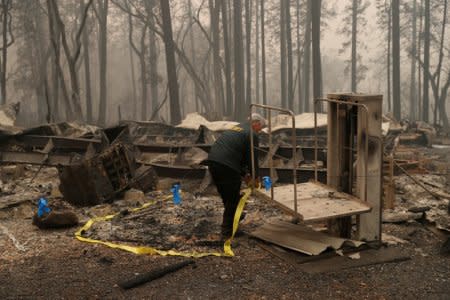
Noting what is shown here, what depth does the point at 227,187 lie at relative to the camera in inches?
327

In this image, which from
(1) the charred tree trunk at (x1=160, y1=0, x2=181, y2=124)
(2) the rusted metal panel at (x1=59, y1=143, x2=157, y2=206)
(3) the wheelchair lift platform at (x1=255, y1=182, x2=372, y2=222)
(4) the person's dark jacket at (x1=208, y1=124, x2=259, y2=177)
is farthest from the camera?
(1) the charred tree trunk at (x1=160, y1=0, x2=181, y2=124)

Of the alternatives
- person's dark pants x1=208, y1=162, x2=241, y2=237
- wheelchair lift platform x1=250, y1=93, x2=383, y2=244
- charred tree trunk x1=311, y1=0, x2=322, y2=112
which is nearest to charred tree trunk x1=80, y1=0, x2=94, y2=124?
charred tree trunk x1=311, y1=0, x2=322, y2=112

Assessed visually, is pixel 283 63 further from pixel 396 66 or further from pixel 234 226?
pixel 234 226

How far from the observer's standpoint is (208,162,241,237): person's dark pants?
826 centimetres

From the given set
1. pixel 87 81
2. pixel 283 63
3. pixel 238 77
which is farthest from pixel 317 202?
pixel 283 63

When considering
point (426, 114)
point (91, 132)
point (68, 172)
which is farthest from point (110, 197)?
point (426, 114)

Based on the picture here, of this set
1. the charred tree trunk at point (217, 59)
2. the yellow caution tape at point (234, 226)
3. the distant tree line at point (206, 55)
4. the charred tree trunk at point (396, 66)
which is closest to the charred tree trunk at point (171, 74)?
the distant tree line at point (206, 55)

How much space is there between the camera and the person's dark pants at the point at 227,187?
27.1 feet

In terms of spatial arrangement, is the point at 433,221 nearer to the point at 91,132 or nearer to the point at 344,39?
the point at 91,132

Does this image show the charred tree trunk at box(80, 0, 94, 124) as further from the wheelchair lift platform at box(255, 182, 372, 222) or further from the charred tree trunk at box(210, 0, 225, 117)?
the wheelchair lift platform at box(255, 182, 372, 222)

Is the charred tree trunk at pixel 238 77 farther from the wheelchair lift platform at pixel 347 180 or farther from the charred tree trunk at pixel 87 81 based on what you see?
the wheelchair lift platform at pixel 347 180

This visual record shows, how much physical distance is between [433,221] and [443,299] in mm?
2730

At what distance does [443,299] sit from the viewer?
648 cm

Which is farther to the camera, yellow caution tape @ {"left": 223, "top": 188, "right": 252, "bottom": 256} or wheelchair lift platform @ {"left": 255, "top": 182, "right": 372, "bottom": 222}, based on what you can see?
yellow caution tape @ {"left": 223, "top": 188, "right": 252, "bottom": 256}
